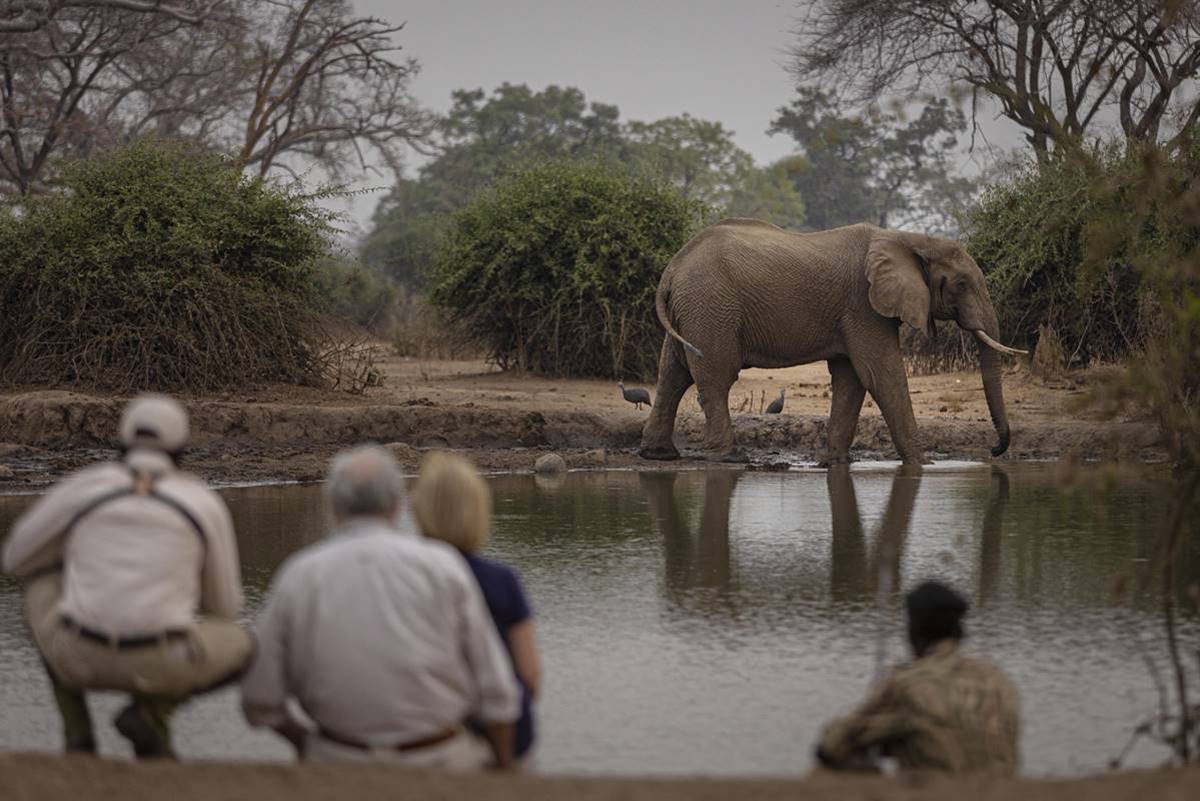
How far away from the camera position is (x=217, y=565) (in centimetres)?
489

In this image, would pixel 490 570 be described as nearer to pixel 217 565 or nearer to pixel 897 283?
pixel 217 565

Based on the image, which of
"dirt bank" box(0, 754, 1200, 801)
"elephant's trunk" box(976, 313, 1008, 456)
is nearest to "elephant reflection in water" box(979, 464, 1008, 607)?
"elephant's trunk" box(976, 313, 1008, 456)

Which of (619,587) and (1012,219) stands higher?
(1012,219)

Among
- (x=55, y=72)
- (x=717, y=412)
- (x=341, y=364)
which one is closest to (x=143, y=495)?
(x=717, y=412)

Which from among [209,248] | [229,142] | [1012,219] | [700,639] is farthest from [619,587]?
[229,142]

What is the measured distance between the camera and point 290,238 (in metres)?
19.0

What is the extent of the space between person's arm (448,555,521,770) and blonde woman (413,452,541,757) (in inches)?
4.4

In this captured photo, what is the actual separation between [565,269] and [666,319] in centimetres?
660

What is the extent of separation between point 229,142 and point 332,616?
3648 cm

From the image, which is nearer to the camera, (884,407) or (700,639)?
(700,639)

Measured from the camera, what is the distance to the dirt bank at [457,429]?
15211mm

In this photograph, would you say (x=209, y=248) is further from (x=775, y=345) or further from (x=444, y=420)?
(x=775, y=345)

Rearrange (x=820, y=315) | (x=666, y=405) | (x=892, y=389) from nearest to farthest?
1. (x=892, y=389)
2. (x=820, y=315)
3. (x=666, y=405)

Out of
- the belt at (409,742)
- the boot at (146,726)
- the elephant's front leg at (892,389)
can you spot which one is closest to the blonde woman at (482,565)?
the belt at (409,742)
